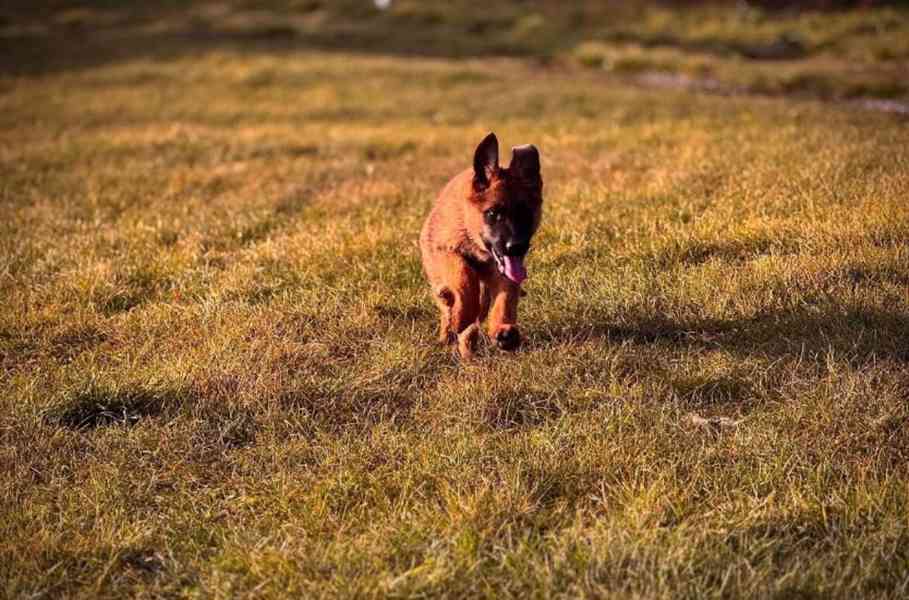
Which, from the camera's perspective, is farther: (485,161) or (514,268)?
(485,161)

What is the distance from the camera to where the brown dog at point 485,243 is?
4.78 m

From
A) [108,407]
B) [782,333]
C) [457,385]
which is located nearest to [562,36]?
[782,333]

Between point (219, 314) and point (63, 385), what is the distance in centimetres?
132

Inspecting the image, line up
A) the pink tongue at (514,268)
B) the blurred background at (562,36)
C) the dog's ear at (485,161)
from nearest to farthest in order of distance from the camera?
the pink tongue at (514,268) → the dog's ear at (485,161) → the blurred background at (562,36)

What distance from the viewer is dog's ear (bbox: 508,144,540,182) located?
194 inches

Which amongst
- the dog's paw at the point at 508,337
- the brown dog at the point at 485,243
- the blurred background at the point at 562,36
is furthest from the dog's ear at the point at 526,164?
the blurred background at the point at 562,36

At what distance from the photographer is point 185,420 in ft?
15.1

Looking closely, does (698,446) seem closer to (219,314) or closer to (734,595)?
(734,595)

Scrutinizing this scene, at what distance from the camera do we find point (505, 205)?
188 inches

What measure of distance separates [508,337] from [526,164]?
39.7 inches

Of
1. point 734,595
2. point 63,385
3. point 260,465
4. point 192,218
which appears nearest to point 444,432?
point 260,465

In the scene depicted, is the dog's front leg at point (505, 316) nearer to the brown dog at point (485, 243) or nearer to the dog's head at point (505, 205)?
the brown dog at point (485, 243)

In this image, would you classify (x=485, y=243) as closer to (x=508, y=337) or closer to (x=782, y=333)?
(x=508, y=337)

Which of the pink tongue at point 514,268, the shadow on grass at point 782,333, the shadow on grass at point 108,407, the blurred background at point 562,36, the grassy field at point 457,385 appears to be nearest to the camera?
the grassy field at point 457,385
